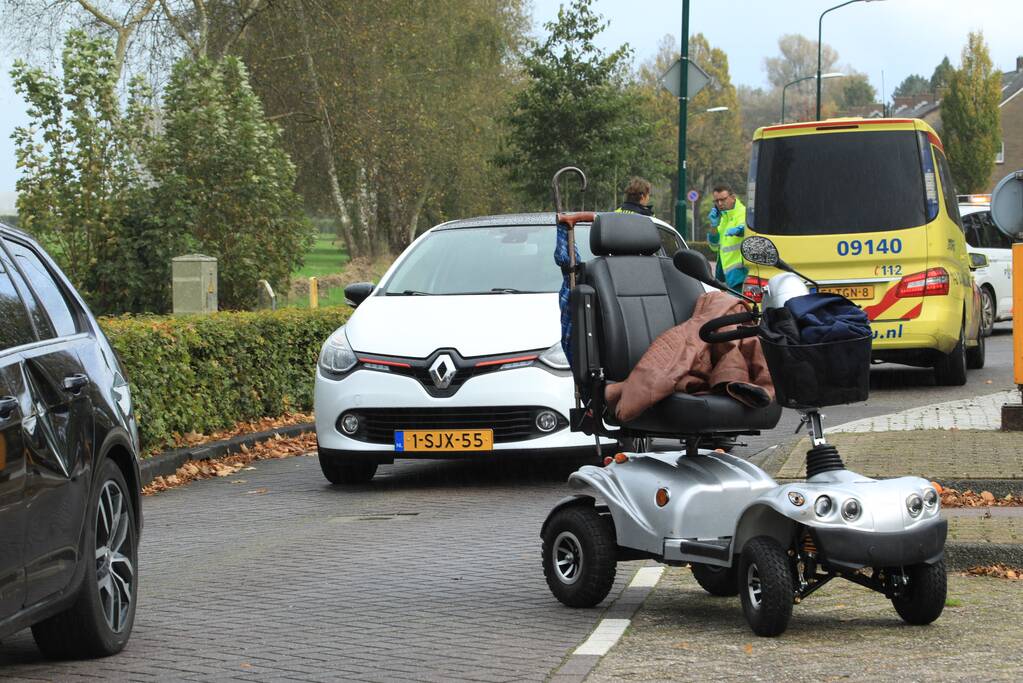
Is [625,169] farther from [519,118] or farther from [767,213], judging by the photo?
[767,213]

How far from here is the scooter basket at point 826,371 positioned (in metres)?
5.64

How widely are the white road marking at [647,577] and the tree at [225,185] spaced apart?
54.6ft

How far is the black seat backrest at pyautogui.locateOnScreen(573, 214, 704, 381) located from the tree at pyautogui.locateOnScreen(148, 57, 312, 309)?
16.9 metres

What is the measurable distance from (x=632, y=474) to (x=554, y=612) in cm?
63

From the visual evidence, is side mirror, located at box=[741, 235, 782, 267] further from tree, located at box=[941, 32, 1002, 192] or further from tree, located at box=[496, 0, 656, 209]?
tree, located at box=[941, 32, 1002, 192]

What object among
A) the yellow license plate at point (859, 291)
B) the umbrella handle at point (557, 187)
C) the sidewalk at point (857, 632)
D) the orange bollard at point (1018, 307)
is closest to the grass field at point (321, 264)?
the yellow license plate at point (859, 291)

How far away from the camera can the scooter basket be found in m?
5.64

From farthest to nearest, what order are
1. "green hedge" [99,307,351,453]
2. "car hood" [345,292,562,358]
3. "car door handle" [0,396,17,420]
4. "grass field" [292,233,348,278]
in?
1. "grass field" [292,233,348,278]
2. "green hedge" [99,307,351,453]
3. "car hood" [345,292,562,358]
4. "car door handle" [0,396,17,420]

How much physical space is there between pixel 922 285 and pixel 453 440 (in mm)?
7436

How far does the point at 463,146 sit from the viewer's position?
58.0 meters

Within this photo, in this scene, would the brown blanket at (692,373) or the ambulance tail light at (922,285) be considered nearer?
the brown blanket at (692,373)

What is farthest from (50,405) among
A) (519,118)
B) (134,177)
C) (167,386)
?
(519,118)

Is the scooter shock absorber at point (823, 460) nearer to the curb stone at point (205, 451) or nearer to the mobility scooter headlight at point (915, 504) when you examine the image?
the mobility scooter headlight at point (915, 504)

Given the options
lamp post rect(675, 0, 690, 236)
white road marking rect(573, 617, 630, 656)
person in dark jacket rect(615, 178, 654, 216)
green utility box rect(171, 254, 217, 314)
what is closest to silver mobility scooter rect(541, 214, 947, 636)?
white road marking rect(573, 617, 630, 656)
